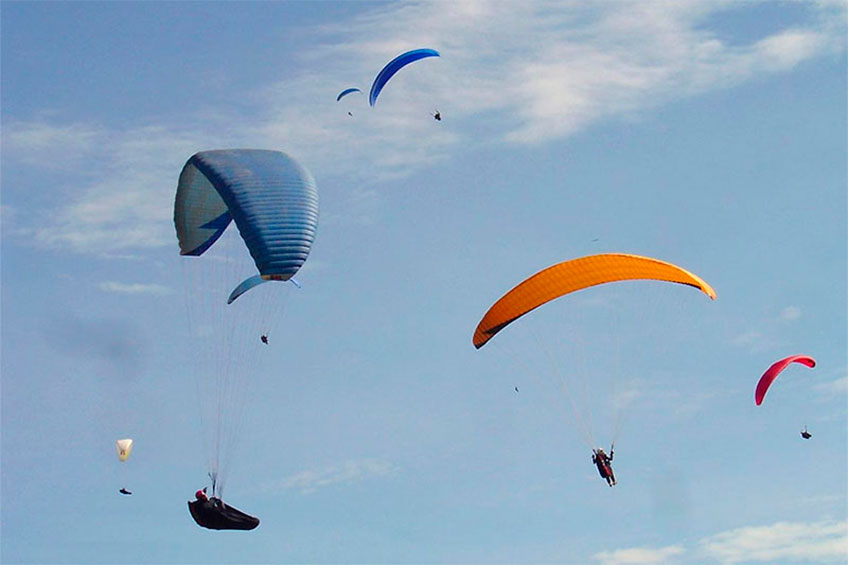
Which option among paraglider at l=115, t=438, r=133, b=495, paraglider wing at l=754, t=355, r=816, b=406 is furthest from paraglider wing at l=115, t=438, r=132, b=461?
paraglider wing at l=754, t=355, r=816, b=406

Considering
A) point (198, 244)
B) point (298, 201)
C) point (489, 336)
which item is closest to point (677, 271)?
point (489, 336)

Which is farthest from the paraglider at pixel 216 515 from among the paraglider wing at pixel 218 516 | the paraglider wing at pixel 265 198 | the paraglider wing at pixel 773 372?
the paraglider wing at pixel 773 372

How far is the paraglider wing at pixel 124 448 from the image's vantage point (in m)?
55.6

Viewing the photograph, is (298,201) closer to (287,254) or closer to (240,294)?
(287,254)

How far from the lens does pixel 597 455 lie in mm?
47000

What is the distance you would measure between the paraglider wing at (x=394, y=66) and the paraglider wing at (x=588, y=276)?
28.6ft

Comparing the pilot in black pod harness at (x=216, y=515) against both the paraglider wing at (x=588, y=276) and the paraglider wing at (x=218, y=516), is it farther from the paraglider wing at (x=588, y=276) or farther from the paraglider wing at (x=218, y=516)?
the paraglider wing at (x=588, y=276)

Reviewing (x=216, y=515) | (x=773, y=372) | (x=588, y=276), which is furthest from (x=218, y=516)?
(x=773, y=372)

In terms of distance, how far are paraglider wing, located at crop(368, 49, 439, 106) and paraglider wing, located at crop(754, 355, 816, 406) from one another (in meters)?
14.0

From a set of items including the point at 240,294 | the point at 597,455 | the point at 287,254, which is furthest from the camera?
the point at 240,294

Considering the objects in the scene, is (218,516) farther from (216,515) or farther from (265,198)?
(265,198)

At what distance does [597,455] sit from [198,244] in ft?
38.6

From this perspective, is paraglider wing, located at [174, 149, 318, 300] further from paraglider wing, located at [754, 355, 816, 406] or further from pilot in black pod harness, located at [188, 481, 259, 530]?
paraglider wing, located at [754, 355, 816, 406]

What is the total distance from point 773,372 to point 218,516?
18.7 metres
